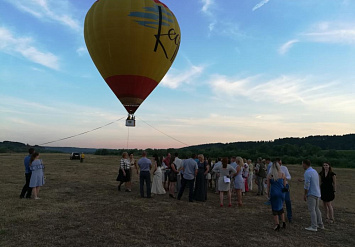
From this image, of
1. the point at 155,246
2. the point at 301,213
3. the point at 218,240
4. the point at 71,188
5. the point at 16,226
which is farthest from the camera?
the point at 71,188

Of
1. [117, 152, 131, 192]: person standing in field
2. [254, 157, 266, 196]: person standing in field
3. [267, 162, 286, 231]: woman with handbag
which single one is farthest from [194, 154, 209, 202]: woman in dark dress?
[267, 162, 286, 231]: woman with handbag

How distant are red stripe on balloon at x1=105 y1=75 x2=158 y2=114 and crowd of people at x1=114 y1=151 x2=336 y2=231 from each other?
5326mm

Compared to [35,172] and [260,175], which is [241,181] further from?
[35,172]

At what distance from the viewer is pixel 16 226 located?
6238 millimetres

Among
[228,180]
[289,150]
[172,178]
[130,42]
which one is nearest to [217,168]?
[228,180]

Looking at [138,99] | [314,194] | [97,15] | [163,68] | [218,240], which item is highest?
[97,15]

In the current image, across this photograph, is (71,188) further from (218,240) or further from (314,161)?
(314,161)

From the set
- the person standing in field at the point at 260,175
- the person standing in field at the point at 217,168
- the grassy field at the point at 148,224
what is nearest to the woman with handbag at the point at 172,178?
the grassy field at the point at 148,224

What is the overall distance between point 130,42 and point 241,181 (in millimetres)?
9994

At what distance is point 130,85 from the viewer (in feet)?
51.0

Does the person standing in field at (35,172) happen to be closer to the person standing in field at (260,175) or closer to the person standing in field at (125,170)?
the person standing in field at (125,170)

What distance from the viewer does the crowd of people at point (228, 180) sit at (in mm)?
6688

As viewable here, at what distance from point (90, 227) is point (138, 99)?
10.8m

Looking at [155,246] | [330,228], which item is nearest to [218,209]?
[330,228]
